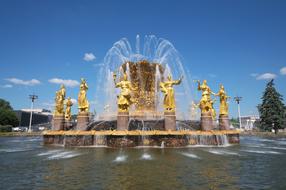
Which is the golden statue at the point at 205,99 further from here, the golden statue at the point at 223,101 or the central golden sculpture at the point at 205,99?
the golden statue at the point at 223,101

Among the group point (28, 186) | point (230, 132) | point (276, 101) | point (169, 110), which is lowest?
point (28, 186)

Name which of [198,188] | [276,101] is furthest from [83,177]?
[276,101]

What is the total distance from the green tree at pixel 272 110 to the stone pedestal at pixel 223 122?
32.3 metres

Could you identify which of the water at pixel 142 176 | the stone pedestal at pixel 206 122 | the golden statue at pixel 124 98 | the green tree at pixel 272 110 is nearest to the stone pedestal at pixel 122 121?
the golden statue at pixel 124 98

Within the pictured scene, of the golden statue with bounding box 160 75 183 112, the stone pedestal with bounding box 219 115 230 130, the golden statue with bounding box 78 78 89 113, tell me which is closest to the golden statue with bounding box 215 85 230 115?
the stone pedestal with bounding box 219 115 230 130

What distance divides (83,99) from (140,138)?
7956mm

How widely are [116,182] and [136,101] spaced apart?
17.0 meters

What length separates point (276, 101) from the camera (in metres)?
51.4

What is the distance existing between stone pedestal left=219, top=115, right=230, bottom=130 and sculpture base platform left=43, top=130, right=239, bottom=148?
4.31 meters

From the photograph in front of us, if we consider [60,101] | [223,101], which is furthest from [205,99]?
[60,101]

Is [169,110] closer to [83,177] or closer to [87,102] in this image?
[87,102]

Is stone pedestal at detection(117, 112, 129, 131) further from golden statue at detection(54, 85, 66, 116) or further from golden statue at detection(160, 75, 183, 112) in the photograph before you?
golden statue at detection(54, 85, 66, 116)

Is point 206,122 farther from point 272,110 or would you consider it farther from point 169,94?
point 272,110

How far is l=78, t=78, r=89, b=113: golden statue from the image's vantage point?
22266 mm
